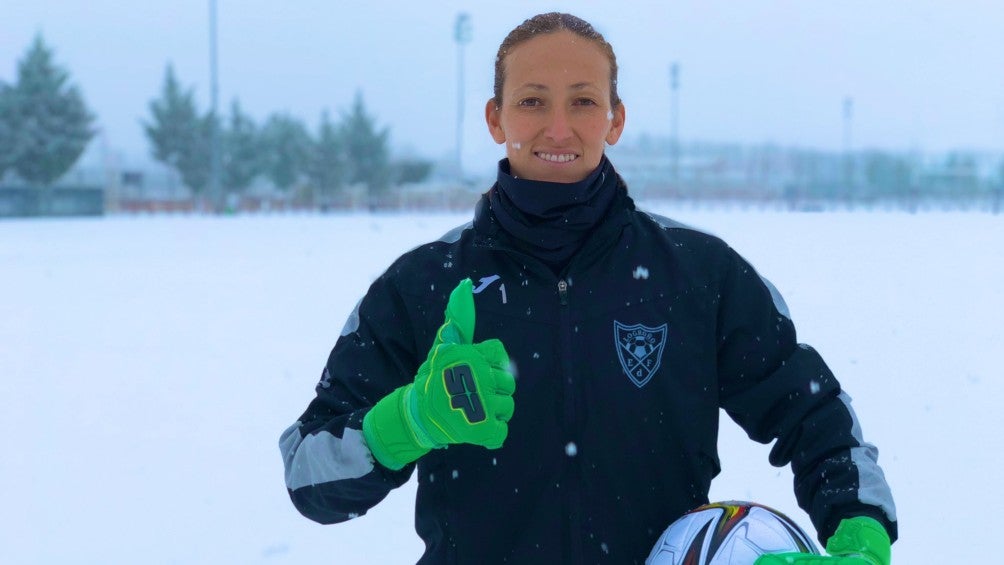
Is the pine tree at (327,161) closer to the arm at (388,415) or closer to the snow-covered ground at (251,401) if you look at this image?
the snow-covered ground at (251,401)

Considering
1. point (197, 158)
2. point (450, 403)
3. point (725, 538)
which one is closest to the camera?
point (450, 403)

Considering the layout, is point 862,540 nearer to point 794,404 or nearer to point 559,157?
point 794,404

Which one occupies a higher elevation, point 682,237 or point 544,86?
point 544,86

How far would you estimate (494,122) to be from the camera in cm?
224

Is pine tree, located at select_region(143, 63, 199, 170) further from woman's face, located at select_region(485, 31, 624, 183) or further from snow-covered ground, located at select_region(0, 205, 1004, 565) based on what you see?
woman's face, located at select_region(485, 31, 624, 183)

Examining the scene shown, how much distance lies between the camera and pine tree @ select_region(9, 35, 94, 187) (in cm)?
4281

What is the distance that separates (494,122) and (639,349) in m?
0.68

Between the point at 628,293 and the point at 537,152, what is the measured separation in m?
0.39

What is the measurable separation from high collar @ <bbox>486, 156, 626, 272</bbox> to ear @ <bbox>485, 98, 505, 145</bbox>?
0.19m

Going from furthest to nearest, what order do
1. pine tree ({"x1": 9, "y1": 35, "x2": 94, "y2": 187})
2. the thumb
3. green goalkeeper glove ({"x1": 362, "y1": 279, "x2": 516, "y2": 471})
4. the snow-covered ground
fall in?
pine tree ({"x1": 9, "y1": 35, "x2": 94, "y2": 187})
the snow-covered ground
the thumb
green goalkeeper glove ({"x1": 362, "y1": 279, "x2": 516, "y2": 471})

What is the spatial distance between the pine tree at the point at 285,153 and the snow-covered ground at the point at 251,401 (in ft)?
162

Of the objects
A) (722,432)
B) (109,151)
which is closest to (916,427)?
(722,432)

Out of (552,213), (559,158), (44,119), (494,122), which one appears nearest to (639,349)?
(552,213)

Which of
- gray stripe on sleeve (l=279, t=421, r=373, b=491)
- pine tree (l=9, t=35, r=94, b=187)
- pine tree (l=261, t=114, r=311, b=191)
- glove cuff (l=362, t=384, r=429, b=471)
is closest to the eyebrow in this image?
glove cuff (l=362, t=384, r=429, b=471)
